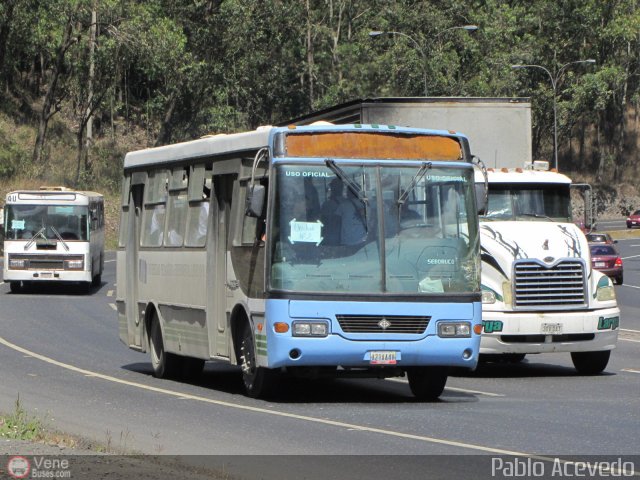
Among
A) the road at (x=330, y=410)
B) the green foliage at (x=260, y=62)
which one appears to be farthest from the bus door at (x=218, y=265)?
the green foliage at (x=260, y=62)

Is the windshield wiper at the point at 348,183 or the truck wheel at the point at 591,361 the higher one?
the windshield wiper at the point at 348,183

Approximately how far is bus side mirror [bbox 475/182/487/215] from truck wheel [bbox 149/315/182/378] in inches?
185

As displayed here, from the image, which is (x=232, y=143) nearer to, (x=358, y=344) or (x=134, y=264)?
(x=358, y=344)

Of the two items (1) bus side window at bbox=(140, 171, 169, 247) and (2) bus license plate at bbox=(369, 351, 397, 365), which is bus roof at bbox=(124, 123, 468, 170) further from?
(2) bus license plate at bbox=(369, 351, 397, 365)

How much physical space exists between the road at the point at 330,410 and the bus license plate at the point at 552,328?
2.11 feet

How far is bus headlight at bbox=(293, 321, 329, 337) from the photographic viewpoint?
46.5 feet

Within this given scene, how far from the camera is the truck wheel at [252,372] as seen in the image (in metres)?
14.8

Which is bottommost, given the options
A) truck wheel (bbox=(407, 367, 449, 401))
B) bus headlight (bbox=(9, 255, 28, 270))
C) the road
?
the road

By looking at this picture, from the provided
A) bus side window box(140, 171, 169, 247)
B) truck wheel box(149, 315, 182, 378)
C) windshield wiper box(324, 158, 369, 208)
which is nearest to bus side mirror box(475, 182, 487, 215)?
windshield wiper box(324, 158, 369, 208)

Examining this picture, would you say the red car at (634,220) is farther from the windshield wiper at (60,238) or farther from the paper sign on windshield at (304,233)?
the paper sign on windshield at (304,233)

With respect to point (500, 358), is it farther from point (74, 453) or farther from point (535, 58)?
point (535, 58)

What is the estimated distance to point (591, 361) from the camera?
19188 mm

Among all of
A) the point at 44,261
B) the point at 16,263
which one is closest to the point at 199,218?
the point at 16,263

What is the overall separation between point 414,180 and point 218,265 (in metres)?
2.61
